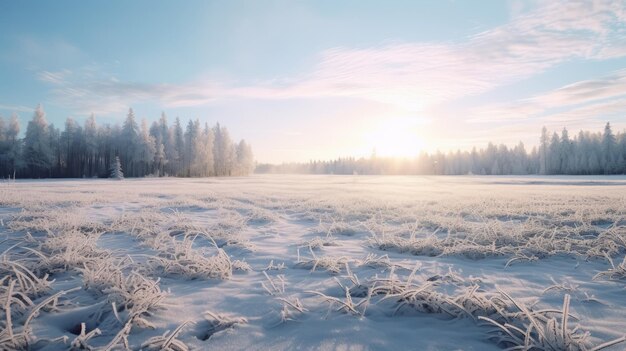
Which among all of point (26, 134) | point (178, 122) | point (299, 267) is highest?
point (178, 122)

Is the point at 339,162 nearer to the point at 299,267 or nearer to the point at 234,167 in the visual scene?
the point at 234,167

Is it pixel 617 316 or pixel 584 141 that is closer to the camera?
pixel 617 316

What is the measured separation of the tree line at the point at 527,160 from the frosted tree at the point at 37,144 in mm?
104806

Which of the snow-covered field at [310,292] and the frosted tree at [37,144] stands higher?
the frosted tree at [37,144]

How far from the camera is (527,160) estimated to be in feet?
312

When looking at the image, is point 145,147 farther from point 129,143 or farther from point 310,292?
point 310,292

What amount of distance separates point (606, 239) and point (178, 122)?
250 feet

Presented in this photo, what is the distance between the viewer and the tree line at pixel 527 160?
73.2 meters

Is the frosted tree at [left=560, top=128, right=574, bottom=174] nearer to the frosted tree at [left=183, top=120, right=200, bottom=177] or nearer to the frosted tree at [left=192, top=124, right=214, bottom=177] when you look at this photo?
the frosted tree at [left=192, top=124, right=214, bottom=177]

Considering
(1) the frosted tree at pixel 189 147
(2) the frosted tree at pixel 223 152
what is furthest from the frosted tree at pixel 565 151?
(1) the frosted tree at pixel 189 147

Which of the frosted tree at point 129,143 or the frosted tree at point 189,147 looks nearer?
the frosted tree at point 129,143

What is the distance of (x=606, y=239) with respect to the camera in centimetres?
605

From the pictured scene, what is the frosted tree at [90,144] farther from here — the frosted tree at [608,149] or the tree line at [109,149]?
the frosted tree at [608,149]

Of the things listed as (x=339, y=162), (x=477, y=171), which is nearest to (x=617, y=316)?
(x=477, y=171)
